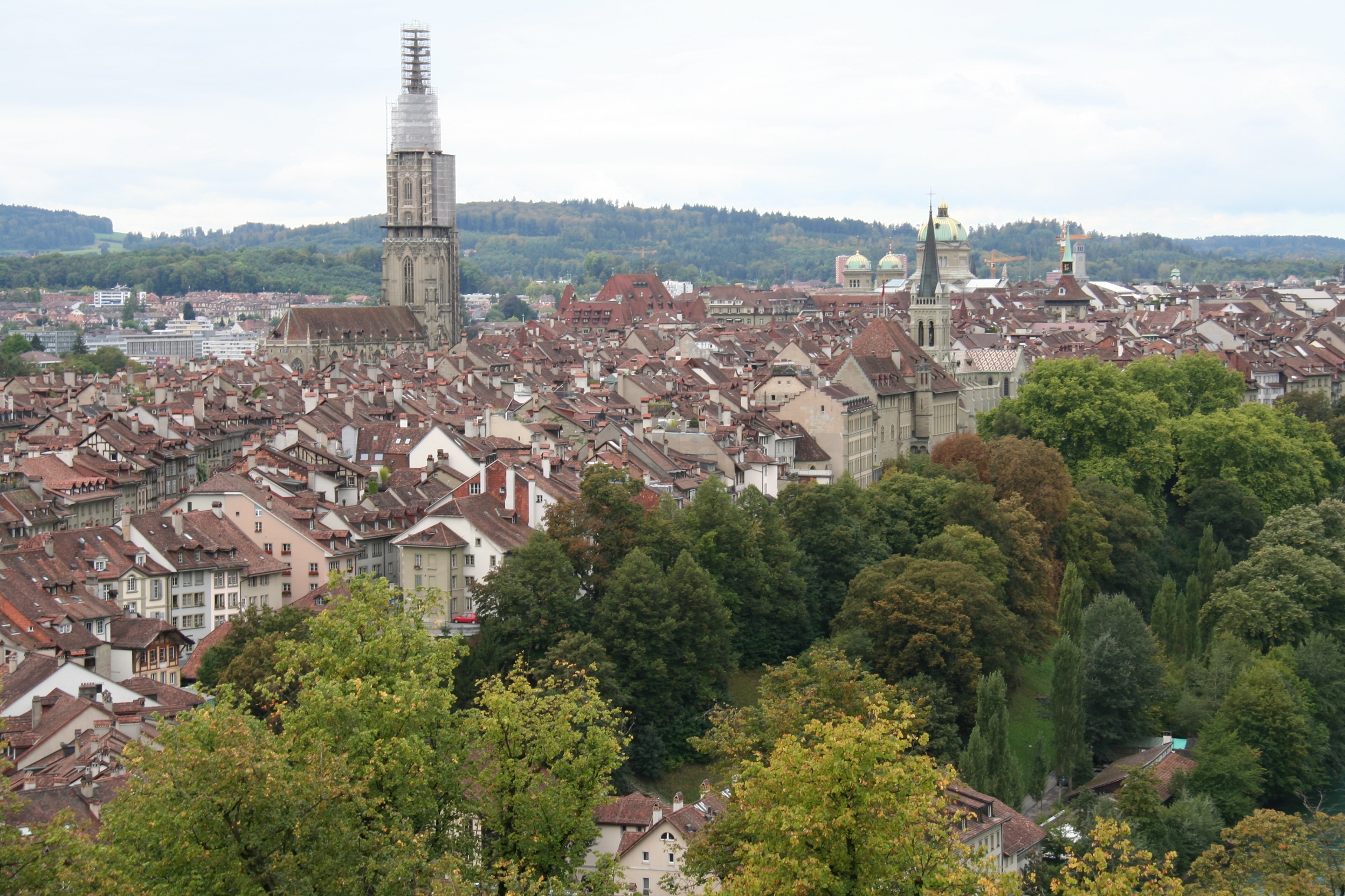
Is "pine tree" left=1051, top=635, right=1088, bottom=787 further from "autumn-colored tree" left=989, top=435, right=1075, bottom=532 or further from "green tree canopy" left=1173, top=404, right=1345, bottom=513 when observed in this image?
"green tree canopy" left=1173, top=404, right=1345, bottom=513

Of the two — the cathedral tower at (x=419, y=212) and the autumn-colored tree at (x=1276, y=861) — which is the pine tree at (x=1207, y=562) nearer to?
the autumn-colored tree at (x=1276, y=861)

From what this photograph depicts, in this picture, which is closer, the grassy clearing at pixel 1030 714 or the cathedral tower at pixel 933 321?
the grassy clearing at pixel 1030 714

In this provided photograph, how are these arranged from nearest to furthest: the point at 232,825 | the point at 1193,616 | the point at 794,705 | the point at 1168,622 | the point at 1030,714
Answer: the point at 232,825 < the point at 794,705 < the point at 1030,714 < the point at 1168,622 < the point at 1193,616

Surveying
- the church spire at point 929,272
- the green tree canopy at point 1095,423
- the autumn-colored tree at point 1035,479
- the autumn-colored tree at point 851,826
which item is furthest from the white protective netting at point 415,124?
the autumn-colored tree at point 851,826

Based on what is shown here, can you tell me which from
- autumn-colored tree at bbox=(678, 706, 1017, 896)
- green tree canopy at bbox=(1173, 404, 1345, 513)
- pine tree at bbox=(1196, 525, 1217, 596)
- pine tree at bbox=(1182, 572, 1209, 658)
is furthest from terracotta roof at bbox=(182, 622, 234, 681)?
green tree canopy at bbox=(1173, 404, 1345, 513)

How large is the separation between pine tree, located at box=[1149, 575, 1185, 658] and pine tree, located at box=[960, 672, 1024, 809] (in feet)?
56.0

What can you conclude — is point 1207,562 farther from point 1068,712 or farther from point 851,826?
Result: point 851,826

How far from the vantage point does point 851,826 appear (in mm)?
34438

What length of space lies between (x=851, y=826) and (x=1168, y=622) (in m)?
46.6

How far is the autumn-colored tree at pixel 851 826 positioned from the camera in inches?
1328

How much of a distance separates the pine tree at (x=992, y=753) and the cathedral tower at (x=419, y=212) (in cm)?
13199

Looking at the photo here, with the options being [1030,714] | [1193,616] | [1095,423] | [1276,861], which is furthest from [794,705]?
[1095,423]

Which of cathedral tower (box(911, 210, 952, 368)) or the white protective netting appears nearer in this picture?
cathedral tower (box(911, 210, 952, 368))

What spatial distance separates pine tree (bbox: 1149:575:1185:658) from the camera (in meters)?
77.0
